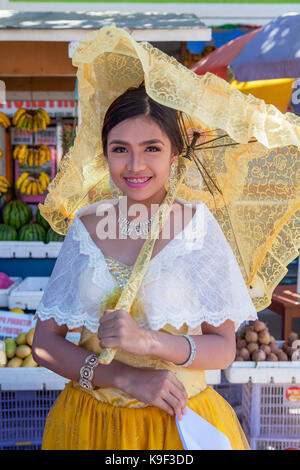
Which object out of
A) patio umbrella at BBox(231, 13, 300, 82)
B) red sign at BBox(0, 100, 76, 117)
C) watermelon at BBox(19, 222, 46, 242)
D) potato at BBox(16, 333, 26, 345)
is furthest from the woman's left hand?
red sign at BBox(0, 100, 76, 117)

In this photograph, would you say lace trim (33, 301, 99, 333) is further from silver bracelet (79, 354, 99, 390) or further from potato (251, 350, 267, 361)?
potato (251, 350, 267, 361)

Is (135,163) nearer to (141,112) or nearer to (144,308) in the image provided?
(141,112)

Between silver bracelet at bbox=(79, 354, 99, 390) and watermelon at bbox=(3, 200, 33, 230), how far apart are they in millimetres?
4666

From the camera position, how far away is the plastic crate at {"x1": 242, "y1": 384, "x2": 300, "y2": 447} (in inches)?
109

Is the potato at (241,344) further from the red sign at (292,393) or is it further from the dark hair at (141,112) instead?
the dark hair at (141,112)

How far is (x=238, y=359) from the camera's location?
288 centimetres

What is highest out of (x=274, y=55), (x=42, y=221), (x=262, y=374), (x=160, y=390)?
(x=274, y=55)

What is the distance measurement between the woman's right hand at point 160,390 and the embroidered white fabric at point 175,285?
13 centimetres

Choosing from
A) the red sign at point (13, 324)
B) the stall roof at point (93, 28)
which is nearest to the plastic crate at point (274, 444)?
the red sign at point (13, 324)

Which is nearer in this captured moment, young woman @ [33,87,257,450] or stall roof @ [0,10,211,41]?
young woman @ [33,87,257,450]

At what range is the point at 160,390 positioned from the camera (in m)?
1.20

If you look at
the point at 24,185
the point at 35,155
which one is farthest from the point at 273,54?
the point at 24,185

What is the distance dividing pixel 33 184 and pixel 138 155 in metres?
5.79
